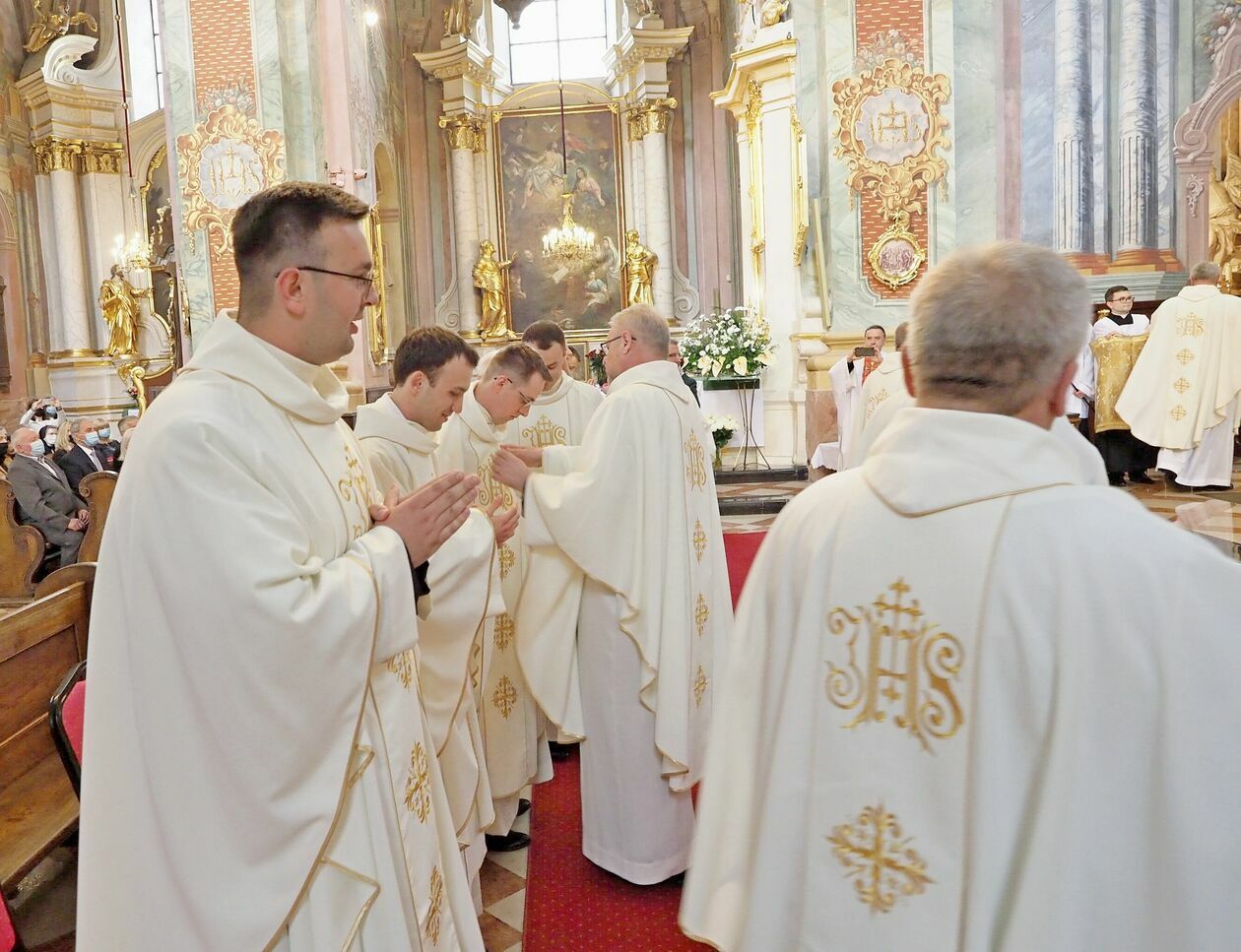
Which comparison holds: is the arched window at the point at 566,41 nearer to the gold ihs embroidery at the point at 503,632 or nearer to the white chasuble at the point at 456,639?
the gold ihs embroidery at the point at 503,632

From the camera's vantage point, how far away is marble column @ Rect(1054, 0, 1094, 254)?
10922mm

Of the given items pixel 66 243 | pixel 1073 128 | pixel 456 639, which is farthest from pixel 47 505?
pixel 66 243

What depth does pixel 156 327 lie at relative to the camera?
18406mm

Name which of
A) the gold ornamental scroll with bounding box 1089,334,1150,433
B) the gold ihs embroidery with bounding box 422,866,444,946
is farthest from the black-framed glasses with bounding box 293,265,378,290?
the gold ornamental scroll with bounding box 1089,334,1150,433

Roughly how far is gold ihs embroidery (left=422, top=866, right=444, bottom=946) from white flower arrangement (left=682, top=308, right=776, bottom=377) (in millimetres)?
9769

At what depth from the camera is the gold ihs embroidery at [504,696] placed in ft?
12.6

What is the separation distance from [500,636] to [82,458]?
6.79 metres

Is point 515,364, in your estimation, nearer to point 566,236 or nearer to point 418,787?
point 418,787

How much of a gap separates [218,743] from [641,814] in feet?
6.67

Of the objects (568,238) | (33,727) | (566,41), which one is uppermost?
(566,41)

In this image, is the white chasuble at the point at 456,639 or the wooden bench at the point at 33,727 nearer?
the white chasuble at the point at 456,639

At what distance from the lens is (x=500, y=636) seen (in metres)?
3.88

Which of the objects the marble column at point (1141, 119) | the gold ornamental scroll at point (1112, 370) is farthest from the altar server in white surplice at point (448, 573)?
the marble column at point (1141, 119)

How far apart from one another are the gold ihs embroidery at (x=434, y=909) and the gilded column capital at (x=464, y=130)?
62.3ft
